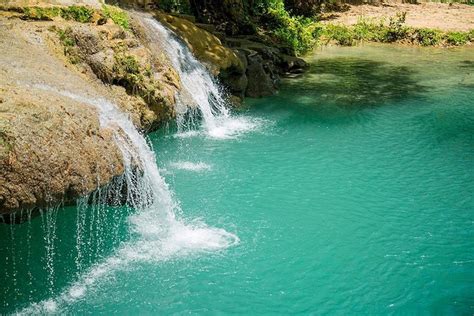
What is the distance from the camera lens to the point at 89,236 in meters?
8.58

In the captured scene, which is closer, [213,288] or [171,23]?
[213,288]

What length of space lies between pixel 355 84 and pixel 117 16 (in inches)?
397

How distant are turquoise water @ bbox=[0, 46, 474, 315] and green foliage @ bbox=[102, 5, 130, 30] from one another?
2.95 m

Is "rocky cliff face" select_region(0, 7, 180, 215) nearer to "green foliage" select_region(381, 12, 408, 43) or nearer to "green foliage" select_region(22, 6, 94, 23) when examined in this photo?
"green foliage" select_region(22, 6, 94, 23)

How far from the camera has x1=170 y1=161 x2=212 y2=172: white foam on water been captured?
38.0 ft

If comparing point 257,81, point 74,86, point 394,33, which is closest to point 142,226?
point 74,86

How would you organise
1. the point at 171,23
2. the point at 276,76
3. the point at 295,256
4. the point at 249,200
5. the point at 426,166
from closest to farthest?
the point at 295,256, the point at 249,200, the point at 426,166, the point at 171,23, the point at 276,76

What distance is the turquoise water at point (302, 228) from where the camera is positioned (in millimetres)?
7238

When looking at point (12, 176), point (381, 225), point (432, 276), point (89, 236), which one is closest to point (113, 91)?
point (89, 236)

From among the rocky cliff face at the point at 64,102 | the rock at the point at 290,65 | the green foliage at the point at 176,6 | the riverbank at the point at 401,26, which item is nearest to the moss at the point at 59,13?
the rocky cliff face at the point at 64,102

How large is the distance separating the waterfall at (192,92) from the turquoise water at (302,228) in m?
0.55

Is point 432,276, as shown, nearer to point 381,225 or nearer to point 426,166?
point 381,225

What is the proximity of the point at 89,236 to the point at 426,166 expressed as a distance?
772 centimetres

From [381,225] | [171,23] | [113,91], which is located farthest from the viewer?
[171,23]
